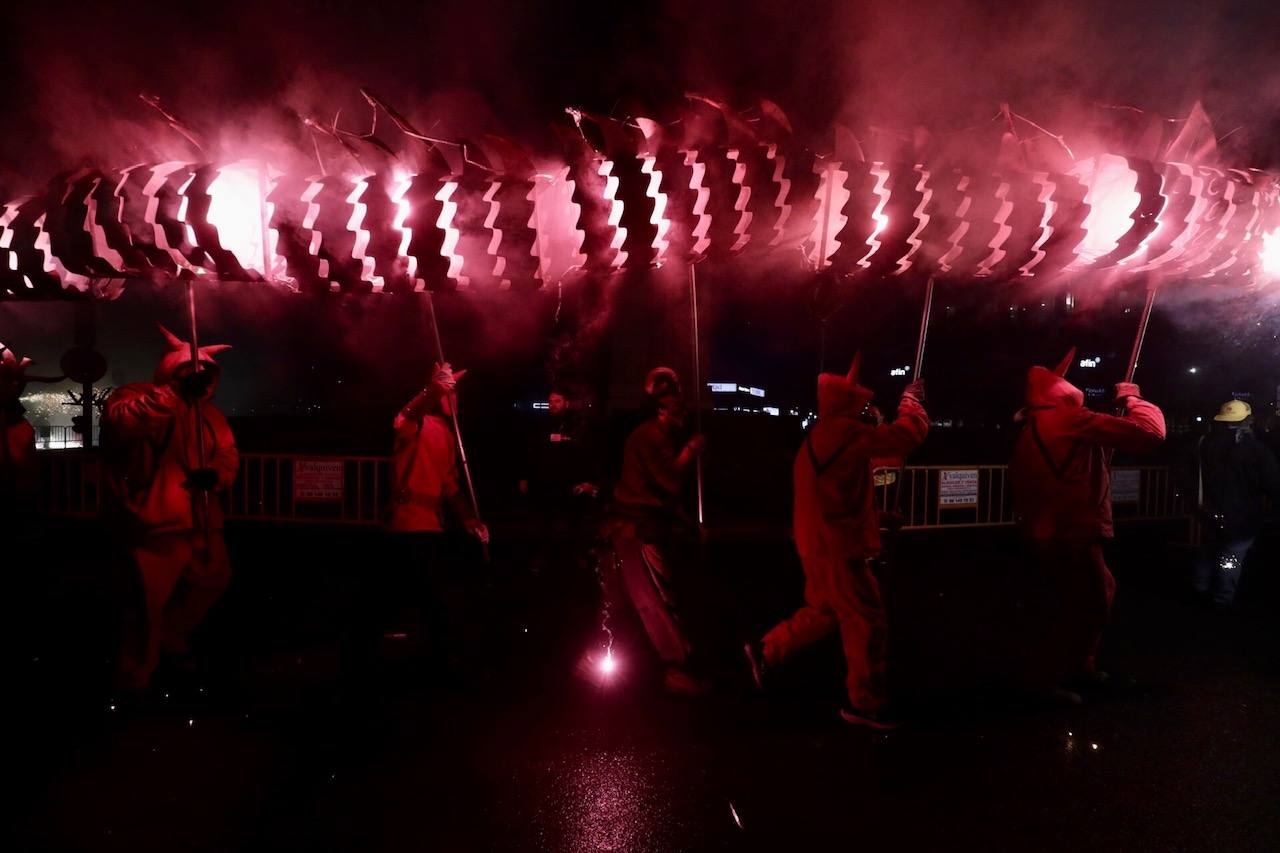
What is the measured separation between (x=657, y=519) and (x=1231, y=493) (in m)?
4.87

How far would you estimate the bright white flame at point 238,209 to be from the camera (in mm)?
3768

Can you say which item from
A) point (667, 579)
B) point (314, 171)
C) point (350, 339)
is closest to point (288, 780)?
point (667, 579)

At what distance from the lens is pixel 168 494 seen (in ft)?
12.8

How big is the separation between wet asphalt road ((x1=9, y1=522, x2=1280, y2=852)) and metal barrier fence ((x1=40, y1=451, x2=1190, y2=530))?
14.6ft

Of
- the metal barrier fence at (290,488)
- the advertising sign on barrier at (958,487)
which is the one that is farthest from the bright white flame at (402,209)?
the advertising sign on barrier at (958,487)

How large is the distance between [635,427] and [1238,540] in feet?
16.4

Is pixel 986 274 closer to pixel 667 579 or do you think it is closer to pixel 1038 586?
pixel 667 579

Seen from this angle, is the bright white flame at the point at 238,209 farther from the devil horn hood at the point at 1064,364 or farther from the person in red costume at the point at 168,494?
the devil horn hood at the point at 1064,364

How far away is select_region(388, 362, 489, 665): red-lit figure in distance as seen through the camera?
4.22 metres

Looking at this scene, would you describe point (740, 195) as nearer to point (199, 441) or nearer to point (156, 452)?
point (199, 441)

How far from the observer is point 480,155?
3.65 m

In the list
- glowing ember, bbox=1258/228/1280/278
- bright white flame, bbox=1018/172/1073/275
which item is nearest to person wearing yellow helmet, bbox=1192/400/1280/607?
glowing ember, bbox=1258/228/1280/278

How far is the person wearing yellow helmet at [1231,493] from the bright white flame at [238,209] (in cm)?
695

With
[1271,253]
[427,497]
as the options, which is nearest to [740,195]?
[427,497]
